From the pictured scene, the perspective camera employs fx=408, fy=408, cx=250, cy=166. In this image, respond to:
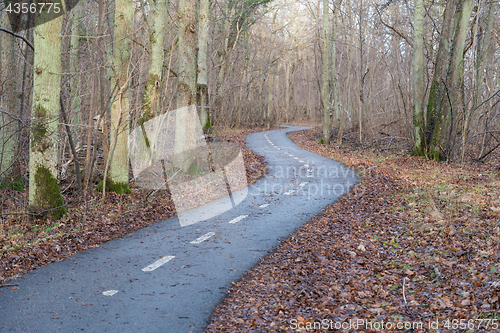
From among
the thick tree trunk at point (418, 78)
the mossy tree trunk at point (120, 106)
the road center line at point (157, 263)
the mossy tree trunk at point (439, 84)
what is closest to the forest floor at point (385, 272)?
the road center line at point (157, 263)

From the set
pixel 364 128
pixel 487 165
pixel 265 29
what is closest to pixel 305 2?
pixel 364 128

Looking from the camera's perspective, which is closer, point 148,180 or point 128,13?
point 128,13

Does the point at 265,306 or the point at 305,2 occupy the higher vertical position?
the point at 305,2

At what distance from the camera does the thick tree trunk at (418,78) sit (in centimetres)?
1798

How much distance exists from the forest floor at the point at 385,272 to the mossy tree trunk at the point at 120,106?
588 cm

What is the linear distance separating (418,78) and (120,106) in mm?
13539

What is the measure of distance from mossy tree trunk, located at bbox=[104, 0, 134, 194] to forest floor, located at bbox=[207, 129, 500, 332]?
588 cm

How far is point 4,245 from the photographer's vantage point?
7449mm

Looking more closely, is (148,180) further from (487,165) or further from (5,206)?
(487,165)

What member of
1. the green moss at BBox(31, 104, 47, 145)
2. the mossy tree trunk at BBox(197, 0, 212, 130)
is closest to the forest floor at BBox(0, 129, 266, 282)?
the green moss at BBox(31, 104, 47, 145)

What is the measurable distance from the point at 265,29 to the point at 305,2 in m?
14.5

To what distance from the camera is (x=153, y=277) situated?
645 centimetres

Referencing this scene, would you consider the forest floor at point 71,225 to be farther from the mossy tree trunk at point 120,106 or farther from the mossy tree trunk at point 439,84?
the mossy tree trunk at point 439,84

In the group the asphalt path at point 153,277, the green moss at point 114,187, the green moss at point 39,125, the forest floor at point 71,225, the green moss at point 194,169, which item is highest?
the green moss at point 39,125
